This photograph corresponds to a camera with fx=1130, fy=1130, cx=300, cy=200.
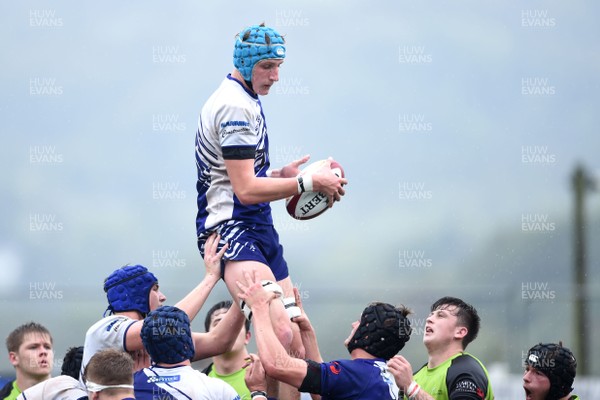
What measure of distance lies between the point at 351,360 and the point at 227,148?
1.46m

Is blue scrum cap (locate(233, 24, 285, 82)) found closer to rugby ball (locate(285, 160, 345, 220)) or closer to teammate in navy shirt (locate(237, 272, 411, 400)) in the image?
rugby ball (locate(285, 160, 345, 220))

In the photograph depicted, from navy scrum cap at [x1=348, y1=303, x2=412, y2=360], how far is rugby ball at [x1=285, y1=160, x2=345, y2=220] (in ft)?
2.75

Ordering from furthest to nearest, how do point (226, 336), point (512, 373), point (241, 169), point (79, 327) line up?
point (79, 327) < point (512, 373) < point (226, 336) < point (241, 169)

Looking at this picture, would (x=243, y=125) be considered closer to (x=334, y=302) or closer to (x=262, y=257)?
(x=262, y=257)

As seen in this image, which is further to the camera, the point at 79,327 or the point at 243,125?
the point at 79,327

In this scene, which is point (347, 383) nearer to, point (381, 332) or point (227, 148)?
point (381, 332)

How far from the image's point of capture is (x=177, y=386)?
588 cm

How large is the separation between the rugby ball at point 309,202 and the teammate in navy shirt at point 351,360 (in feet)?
2.16

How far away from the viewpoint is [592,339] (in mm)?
16281

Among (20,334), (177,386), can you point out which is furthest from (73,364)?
(177,386)

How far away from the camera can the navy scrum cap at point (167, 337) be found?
5.88 m

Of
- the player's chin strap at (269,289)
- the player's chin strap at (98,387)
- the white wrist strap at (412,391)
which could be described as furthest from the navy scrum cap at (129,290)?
the white wrist strap at (412,391)

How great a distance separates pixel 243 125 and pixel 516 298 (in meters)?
8.28

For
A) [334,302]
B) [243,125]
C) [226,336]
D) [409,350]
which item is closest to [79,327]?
[334,302]
